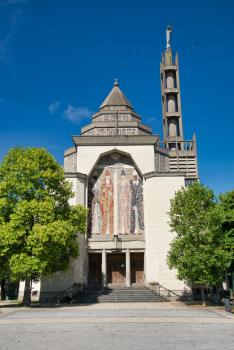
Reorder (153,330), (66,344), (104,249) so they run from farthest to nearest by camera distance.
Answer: (104,249) → (153,330) → (66,344)

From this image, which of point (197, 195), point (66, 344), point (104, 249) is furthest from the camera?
point (104, 249)

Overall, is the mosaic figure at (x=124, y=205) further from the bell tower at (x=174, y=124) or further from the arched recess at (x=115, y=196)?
the bell tower at (x=174, y=124)

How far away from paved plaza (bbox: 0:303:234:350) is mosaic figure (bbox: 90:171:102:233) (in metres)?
9.75

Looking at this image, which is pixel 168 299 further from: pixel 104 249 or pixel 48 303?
pixel 48 303

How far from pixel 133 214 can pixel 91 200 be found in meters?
4.32

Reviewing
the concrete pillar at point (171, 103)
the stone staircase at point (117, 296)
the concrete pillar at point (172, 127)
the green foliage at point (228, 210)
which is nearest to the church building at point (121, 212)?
the stone staircase at point (117, 296)

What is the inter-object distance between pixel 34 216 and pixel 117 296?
9603mm

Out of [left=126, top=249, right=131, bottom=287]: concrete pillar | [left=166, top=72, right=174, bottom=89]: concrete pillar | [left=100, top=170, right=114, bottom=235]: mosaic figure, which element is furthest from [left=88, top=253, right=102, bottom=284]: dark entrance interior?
[left=166, top=72, right=174, bottom=89]: concrete pillar

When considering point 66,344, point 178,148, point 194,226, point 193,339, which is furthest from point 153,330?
point 178,148

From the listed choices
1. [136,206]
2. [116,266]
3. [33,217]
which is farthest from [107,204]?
[33,217]

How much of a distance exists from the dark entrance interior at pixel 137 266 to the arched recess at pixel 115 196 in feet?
7.22

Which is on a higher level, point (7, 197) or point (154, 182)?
point (154, 182)

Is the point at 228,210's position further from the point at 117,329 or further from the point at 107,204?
the point at 117,329

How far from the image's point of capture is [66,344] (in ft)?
37.2
